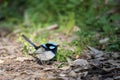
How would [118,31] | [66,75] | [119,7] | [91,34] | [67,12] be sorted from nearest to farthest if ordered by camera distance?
[66,75], [91,34], [118,31], [119,7], [67,12]

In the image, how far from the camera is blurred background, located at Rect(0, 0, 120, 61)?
5352mm

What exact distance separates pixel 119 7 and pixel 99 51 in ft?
4.98

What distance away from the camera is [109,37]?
5.51 meters

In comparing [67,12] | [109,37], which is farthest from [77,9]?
[109,37]

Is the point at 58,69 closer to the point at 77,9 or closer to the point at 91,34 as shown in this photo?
the point at 91,34

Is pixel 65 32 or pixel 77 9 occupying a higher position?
pixel 77 9

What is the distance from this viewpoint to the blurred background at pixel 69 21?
17.6 feet

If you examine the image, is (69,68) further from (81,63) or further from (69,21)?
(69,21)

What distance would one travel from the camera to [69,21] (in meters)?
6.59

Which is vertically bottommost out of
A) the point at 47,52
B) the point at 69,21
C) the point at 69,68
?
the point at 69,68

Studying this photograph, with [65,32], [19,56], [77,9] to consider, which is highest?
[77,9]

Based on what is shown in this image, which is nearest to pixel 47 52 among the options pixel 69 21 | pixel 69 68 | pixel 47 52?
pixel 47 52

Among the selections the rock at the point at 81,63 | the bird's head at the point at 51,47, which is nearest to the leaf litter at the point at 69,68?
the rock at the point at 81,63

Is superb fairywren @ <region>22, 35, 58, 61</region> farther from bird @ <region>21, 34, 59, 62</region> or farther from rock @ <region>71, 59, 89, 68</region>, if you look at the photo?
rock @ <region>71, 59, 89, 68</region>
